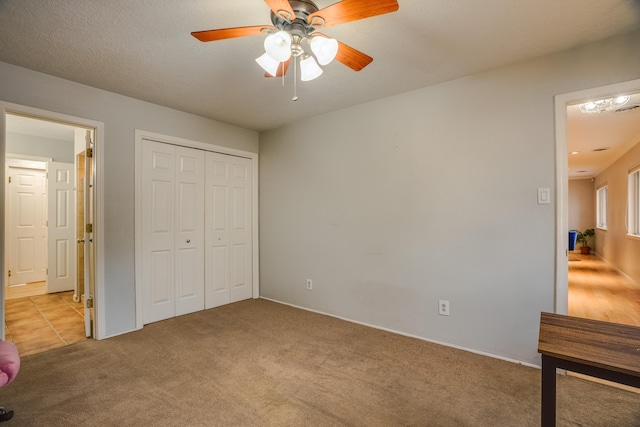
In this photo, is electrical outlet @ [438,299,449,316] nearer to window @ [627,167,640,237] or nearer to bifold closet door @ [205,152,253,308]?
bifold closet door @ [205,152,253,308]

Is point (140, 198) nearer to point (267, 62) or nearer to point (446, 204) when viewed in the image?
point (267, 62)

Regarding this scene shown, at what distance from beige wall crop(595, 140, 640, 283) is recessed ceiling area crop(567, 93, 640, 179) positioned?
8.9 inches

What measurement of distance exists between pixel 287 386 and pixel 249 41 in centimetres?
239

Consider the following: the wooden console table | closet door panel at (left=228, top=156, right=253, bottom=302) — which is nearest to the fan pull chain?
closet door panel at (left=228, top=156, right=253, bottom=302)

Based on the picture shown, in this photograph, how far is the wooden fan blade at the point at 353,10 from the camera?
4.23 ft

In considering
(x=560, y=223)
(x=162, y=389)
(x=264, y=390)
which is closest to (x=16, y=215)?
(x=162, y=389)

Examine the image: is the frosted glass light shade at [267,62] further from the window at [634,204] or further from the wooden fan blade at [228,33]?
the window at [634,204]

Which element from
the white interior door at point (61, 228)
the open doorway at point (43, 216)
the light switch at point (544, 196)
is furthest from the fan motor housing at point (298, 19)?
the white interior door at point (61, 228)

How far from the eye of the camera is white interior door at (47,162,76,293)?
460 centimetres

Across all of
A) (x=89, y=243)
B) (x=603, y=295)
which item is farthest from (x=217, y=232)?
(x=603, y=295)

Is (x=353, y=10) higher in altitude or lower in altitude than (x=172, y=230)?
higher

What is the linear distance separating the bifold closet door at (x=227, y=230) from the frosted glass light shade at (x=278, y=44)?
251 centimetres

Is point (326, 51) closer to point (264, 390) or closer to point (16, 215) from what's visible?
point (264, 390)

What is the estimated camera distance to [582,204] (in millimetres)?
9070
